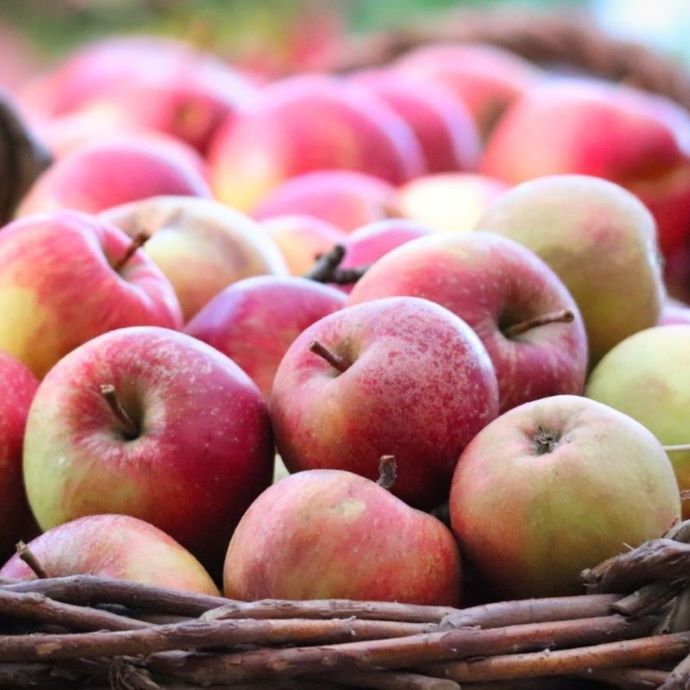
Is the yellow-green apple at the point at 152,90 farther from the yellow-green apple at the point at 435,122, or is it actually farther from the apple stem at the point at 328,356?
the apple stem at the point at 328,356

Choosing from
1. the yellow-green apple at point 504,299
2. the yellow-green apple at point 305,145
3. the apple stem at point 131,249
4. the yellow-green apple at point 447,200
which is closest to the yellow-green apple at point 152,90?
the yellow-green apple at point 305,145

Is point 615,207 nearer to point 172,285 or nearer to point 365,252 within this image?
point 365,252

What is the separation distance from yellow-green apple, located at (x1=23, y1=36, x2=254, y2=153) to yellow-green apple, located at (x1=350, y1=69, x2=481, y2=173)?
0.85 ft

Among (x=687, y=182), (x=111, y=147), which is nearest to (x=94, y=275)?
(x=111, y=147)

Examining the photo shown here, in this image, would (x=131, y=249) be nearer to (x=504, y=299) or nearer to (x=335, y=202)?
(x=504, y=299)

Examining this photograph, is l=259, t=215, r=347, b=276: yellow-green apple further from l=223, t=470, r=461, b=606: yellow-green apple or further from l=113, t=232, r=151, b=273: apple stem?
l=223, t=470, r=461, b=606: yellow-green apple

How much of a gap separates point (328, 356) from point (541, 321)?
0.57ft

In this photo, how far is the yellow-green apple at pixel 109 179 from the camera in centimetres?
131

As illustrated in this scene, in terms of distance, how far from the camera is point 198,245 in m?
1.06

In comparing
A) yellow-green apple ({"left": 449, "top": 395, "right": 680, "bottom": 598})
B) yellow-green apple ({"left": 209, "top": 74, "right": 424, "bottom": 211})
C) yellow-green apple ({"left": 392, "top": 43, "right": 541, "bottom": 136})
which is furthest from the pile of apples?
yellow-green apple ({"left": 392, "top": 43, "right": 541, "bottom": 136})

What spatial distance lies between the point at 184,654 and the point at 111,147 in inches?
35.3

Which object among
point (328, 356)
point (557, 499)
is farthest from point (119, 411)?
point (557, 499)

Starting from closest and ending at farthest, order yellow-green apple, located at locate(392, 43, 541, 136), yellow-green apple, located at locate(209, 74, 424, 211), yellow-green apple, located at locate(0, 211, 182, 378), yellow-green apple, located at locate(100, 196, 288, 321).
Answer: yellow-green apple, located at locate(0, 211, 182, 378) < yellow-green apple, located at locate(100, 196, 288, 321) < yellow-green apple, located at locate(209, 74, 424, 211) < yellow-green apple, located at locate(392, 43, 541, 136)

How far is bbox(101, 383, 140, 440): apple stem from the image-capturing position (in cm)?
71
